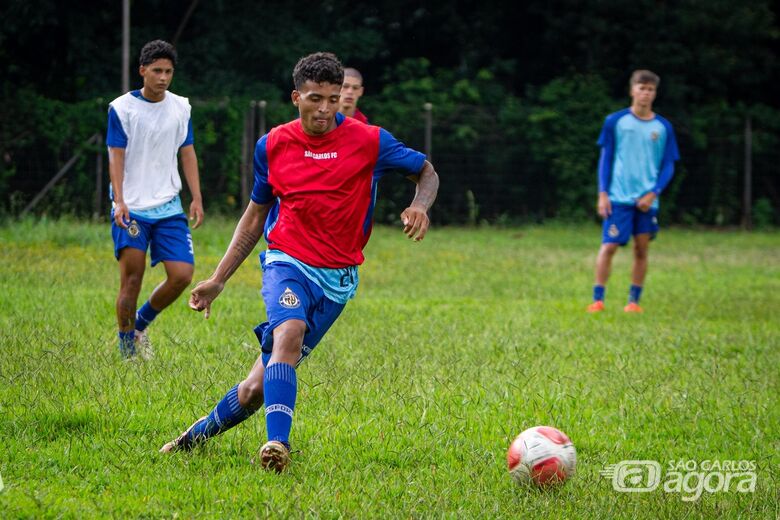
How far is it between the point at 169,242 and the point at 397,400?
A: 8.25 ft

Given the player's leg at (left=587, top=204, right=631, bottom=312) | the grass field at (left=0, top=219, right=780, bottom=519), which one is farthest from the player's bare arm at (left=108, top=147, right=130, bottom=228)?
the player's leg at (left=587, top=204, right=631, bottom=312)

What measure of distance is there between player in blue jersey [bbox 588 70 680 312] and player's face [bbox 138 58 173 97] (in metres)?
5.27

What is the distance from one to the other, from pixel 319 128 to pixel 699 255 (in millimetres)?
14602

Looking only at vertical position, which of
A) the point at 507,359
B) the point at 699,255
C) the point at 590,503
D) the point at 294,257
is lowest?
the point at 699,255

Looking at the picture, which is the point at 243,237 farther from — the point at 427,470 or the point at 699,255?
the point at 699,255

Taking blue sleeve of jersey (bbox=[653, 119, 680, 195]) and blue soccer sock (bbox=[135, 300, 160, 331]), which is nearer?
blue soccer sock (bbox=[135, 300, 160, 331])

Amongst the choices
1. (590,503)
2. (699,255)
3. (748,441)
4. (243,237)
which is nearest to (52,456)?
(243,237)

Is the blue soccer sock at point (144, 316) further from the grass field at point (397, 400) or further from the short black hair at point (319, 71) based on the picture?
the short black hair at point (319, 71)

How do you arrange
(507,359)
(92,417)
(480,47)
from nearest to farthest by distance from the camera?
(92,417) → (507,359) → (480,47)

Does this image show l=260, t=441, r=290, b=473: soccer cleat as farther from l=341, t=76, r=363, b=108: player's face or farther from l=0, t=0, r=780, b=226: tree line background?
l=0, t=0, r=780, b=226: tree line background

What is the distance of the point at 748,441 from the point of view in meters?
6.04

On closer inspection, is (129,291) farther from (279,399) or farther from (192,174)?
(279,399)

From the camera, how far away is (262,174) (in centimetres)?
544

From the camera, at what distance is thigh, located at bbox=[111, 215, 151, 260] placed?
8039 millimetres
